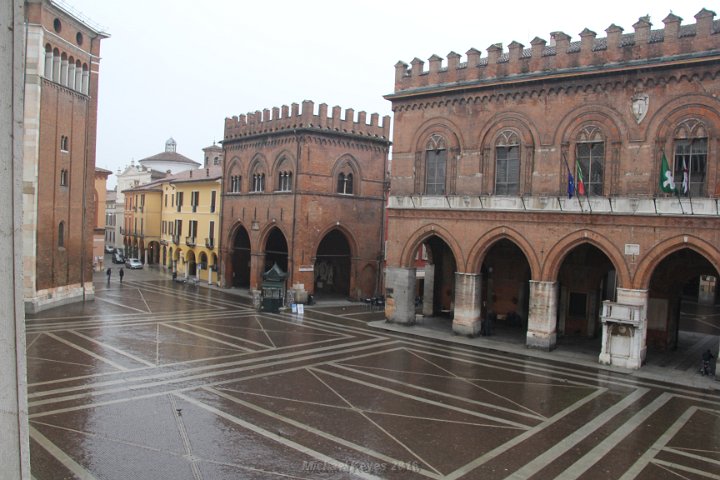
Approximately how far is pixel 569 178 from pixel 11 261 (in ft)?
70.4

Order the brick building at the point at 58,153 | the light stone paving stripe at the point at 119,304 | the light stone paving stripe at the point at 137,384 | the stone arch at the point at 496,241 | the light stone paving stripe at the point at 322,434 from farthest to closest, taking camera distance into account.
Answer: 1. the light stone paving stripe at the point at 119,304
2. the brick building at the point at 58,153
3. the stone arch at the point at 496,241
4. the light stone paving stripe at the point at 137,384
5. the light stone paving stripe at the point at 322,434

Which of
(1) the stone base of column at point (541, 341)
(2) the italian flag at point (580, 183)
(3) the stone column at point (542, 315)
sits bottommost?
(1) the stone base of column at point (541, 341)

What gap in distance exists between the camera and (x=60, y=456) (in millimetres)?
12398

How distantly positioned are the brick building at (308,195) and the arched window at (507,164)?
14732 mm

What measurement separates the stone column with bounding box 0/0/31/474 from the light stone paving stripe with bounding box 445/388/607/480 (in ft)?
27.7

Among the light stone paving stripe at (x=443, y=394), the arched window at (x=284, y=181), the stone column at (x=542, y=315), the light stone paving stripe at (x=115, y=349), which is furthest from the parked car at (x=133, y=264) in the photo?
the stone column at (x=542, y=315)

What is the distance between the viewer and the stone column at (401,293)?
3034cm

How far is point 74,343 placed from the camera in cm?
2366

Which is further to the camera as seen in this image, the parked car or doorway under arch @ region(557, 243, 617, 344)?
the parked car

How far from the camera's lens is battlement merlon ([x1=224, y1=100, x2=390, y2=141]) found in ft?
128

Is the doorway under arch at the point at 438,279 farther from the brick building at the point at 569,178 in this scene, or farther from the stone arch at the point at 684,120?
the stone arch at the point at 684,120

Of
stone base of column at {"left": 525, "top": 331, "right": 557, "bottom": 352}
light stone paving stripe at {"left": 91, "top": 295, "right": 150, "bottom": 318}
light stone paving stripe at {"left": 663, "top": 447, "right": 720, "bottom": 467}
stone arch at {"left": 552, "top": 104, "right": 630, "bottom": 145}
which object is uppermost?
stone arch at {"left": 552, "top": 104, "right": 630, "bottom": 145}

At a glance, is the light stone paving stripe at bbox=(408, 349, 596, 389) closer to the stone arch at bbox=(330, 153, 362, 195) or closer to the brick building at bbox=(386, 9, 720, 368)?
the brick building at bbox=(386, 9, 720, 368)

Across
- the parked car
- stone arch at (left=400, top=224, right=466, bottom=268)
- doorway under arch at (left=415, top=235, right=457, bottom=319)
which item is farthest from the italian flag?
the parked car
